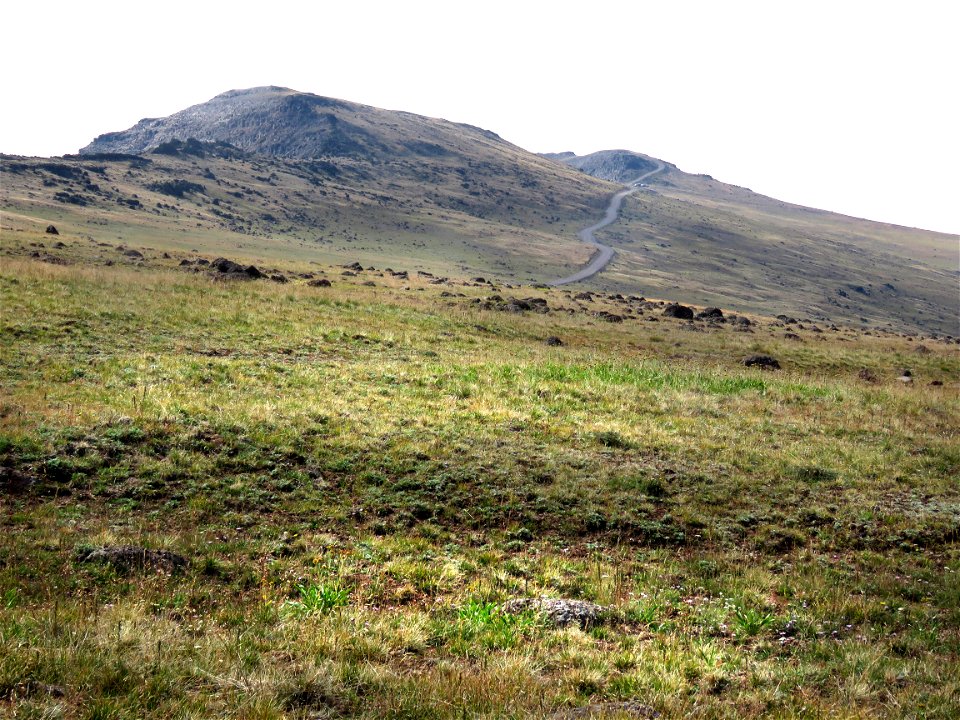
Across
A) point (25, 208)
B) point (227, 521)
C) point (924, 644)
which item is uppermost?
point (25, 208)

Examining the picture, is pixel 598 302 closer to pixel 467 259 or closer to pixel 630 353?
pixel 630 353

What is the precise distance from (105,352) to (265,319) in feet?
29.4

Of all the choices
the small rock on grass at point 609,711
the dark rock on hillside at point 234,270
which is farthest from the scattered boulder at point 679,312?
the small rock on grass at point 609,711

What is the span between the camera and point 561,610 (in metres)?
7.77

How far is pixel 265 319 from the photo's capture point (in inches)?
1129

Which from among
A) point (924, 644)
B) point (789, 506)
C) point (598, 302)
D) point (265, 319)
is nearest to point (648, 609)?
point (924, 644)

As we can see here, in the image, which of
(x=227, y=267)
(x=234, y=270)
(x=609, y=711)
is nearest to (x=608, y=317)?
(x=234, y=270)

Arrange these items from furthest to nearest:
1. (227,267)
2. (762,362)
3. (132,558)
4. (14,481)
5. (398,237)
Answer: (398,237) < (227,267) < (762,362) < (14,481) < (132,558)

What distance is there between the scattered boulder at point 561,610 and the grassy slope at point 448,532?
9.6 inches

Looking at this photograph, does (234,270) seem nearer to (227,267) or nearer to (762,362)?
(227,267)

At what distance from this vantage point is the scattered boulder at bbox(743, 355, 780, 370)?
109 ft

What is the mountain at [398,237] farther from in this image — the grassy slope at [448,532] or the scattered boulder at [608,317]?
the grassy slope at [448,532]

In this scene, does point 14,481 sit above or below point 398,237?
below

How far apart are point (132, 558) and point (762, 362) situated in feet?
107
